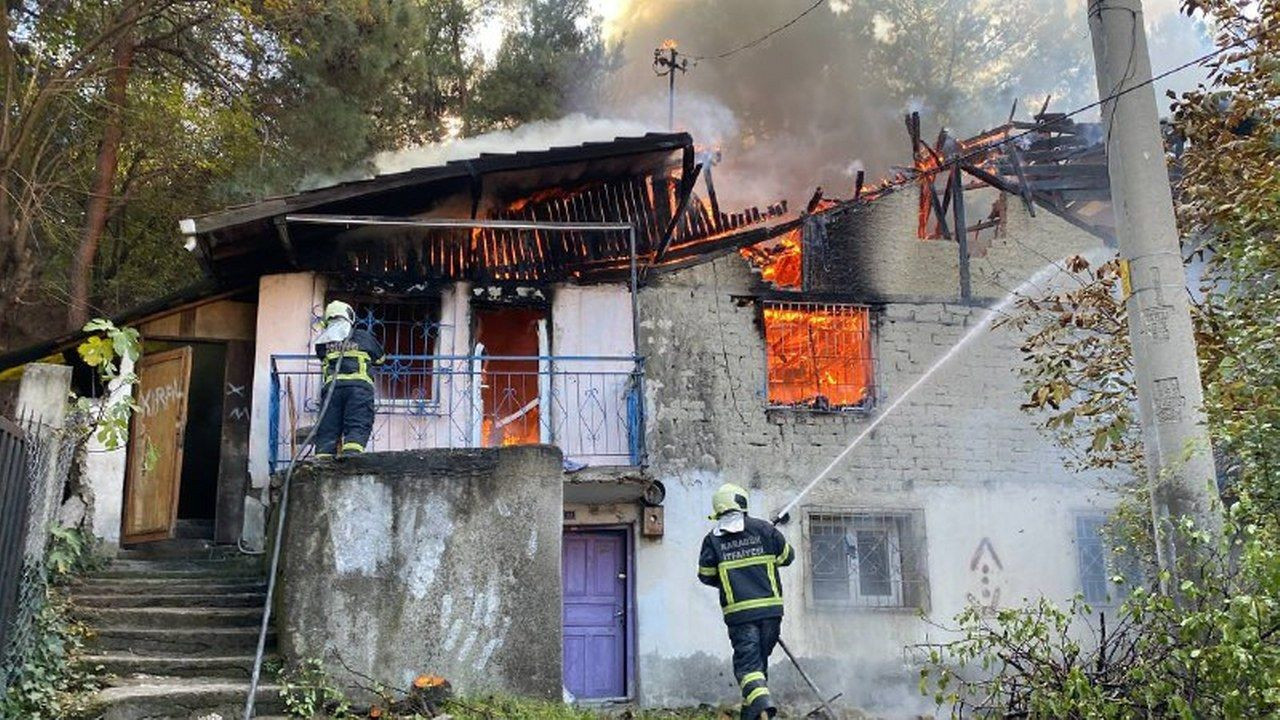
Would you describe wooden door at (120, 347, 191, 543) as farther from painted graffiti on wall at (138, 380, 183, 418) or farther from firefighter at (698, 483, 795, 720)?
firefighter at (698, 483, 795, 720)

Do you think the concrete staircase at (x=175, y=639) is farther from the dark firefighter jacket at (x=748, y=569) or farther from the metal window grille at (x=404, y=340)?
the dark firefighter jacket at (x=748, y=569)

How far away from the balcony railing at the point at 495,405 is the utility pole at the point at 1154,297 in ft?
17.7

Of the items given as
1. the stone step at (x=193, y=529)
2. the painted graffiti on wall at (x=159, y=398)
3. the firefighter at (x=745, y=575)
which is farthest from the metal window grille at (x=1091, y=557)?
the painted graffiti on wall at (x=159, y=398)

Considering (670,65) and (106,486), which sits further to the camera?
(670,65)

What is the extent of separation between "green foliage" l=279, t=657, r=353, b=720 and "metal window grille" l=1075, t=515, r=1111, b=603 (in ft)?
27.7

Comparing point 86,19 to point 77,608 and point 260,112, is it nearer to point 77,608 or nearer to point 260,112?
point 260,112

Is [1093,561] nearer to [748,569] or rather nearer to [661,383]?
[661,383]

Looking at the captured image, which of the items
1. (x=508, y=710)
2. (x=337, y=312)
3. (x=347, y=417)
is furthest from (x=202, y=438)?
(x=508, y=710)

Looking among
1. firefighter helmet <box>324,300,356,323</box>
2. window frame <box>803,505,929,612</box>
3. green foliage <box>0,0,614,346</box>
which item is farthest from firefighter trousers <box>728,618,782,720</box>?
green foliage <box>0,0,614,346</box>

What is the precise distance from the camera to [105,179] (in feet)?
42.5

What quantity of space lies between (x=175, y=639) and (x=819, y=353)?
290 inches

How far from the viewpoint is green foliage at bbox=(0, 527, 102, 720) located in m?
6.57

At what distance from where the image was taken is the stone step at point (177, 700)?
22.3ft

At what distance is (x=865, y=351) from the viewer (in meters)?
12.6
